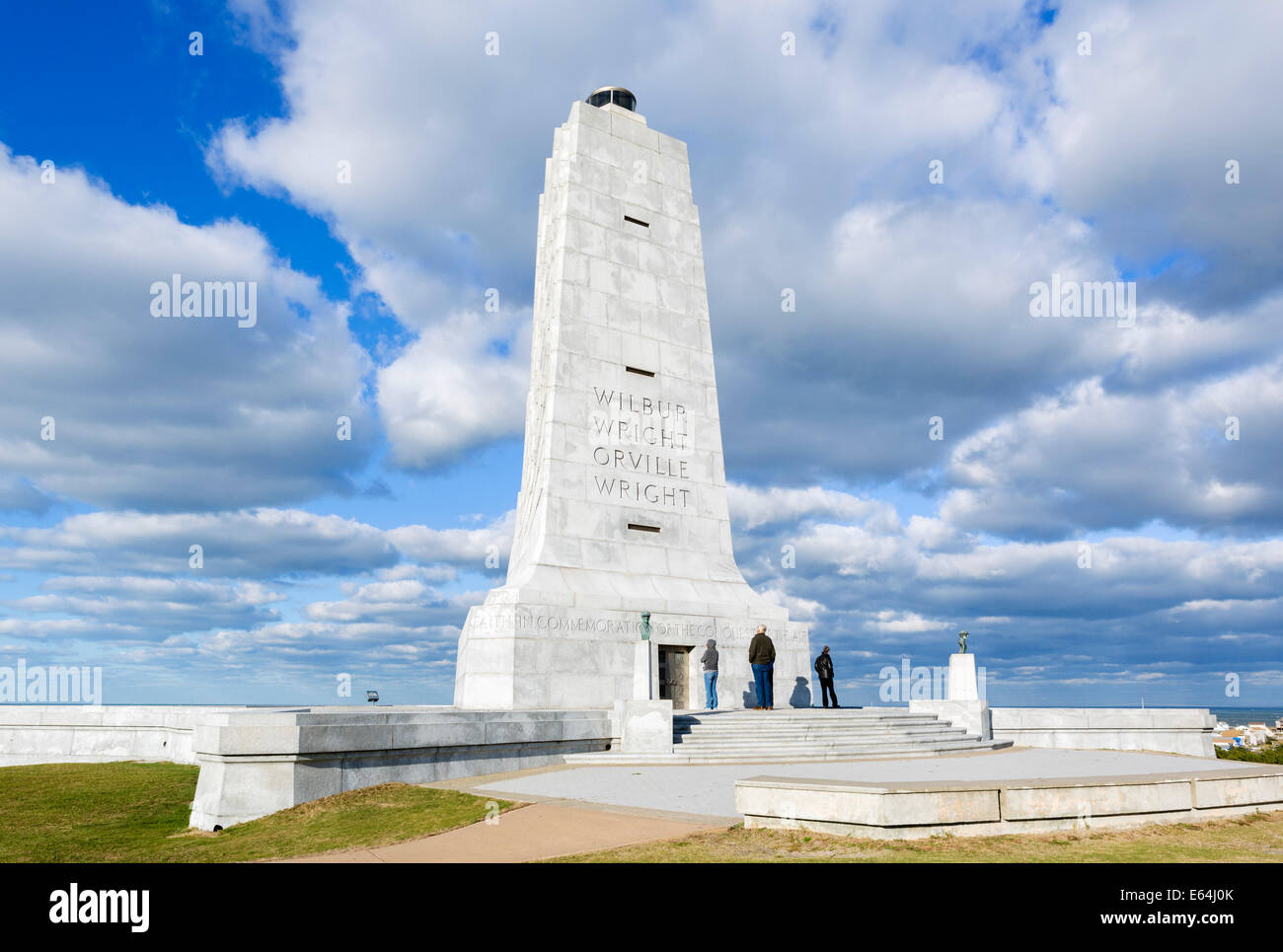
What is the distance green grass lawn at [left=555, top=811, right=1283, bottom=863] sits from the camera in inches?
308

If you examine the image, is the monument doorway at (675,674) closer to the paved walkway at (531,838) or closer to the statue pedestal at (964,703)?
the statue pedestal at (964,703)

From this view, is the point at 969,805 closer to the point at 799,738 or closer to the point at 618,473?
the point at 799,738

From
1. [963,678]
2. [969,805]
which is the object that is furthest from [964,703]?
[969,805]

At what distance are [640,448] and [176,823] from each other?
17.1 metres

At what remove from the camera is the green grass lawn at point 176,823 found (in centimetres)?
1050

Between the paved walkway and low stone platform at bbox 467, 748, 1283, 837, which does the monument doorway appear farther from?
the paved walkway

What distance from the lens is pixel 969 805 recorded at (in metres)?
8.70

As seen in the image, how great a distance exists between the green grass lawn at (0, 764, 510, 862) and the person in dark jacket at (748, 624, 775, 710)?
1072cm

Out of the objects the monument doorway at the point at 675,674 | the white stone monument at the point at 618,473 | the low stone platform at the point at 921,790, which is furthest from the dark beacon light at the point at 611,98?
the low stone platform at the point at 921,790

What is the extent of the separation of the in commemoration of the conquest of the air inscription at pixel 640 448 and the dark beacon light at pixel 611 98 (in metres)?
11.3

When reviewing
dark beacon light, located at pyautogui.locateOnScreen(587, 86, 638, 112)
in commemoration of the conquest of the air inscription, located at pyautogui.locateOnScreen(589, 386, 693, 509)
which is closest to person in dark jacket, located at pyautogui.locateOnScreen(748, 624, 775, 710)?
in commemoration of the conquest of the air inscription, located at pyautogui.locateOnScreen(589, 386, 693, 509)
